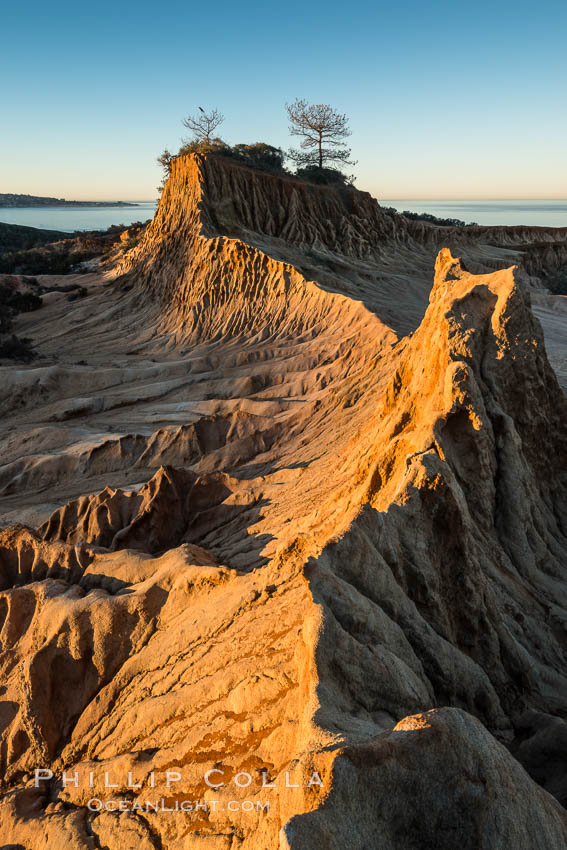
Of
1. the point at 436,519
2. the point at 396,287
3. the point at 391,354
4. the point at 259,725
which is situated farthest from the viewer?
the point at 396,287

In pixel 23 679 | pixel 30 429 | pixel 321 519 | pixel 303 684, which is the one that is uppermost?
pixel 303 684

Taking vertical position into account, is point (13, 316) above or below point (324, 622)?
below

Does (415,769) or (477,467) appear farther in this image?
(477,467)

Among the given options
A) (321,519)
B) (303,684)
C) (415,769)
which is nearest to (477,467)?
(321,519)

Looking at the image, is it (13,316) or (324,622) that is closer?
(324,622)

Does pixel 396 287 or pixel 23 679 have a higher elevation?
pixel 396 287

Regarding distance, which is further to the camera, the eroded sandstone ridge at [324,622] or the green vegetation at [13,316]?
the green vegetation at [13,316]

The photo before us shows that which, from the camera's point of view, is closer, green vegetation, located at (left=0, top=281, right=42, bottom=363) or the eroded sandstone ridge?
the eroded sandstone ridge

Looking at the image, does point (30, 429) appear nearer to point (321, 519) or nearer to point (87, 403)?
point (87, 403)
